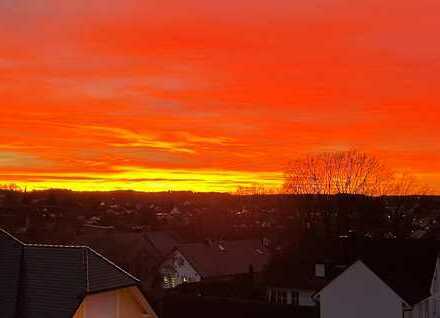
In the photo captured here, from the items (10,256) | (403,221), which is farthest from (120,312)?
(403,221)

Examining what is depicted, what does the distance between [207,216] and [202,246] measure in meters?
33.6

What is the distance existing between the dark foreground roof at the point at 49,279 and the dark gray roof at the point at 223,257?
41.4m

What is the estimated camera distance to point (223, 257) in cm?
6091

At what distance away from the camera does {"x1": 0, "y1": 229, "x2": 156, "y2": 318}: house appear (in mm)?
15117

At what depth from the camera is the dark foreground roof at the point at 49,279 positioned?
1508 cm

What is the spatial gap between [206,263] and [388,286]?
103 ft

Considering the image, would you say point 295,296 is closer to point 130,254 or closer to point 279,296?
point 279,296

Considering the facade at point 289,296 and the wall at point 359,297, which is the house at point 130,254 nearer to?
the facade at point 289,296

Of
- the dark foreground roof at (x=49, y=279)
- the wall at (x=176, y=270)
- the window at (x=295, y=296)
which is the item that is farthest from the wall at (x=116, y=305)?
the wall at (x=176, y=270)

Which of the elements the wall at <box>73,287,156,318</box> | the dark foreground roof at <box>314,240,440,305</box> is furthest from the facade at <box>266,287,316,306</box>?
the wall at <box>73,287,156,318</box>

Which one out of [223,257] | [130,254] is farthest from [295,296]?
[223,257]

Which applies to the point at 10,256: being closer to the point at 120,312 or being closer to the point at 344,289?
the point at 120,312

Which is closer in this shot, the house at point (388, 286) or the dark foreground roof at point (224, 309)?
the house at point (388, 286)

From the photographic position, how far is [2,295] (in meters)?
15.6
